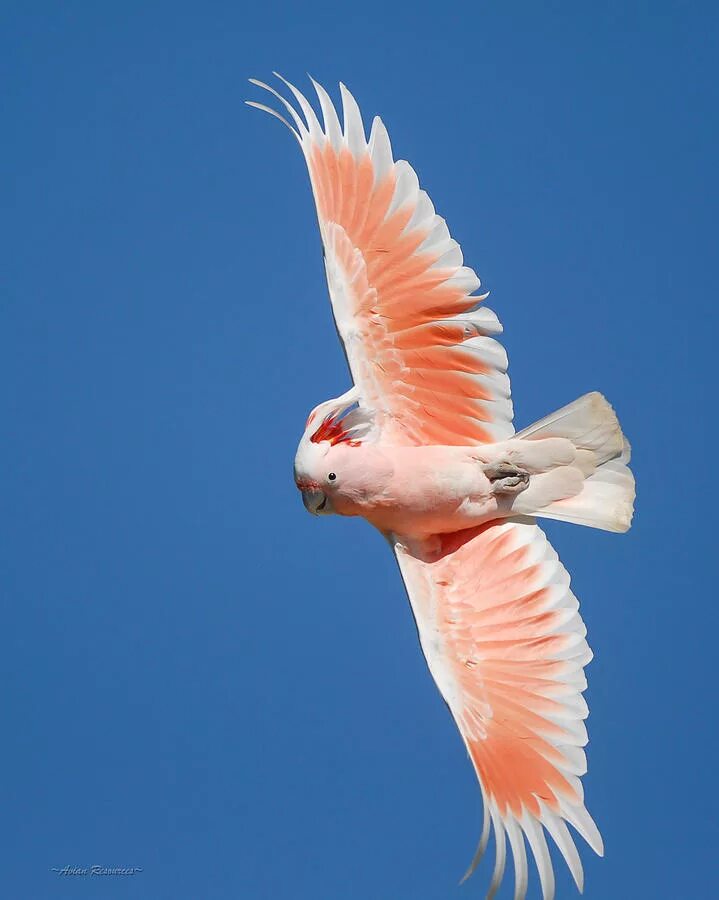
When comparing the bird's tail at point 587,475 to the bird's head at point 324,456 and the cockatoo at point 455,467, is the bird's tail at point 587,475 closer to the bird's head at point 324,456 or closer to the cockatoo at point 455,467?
the cockatoo at point 455,467

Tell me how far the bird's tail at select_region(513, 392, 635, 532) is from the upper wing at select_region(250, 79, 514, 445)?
269 mm

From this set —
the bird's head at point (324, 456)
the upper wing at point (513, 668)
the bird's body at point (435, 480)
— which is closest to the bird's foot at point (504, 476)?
the bird's body at point (435, 480)

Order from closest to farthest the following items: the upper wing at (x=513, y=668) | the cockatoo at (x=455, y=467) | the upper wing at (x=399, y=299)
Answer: the upper wing at (x=513, y=668) < the cockatoo at (x=455, y=467) < the upper wing at (x=399, y=299)

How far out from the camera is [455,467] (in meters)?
5.59

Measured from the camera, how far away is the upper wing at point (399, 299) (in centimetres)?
573

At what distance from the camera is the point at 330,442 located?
5.57 meters

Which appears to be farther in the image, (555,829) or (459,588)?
(459,588)

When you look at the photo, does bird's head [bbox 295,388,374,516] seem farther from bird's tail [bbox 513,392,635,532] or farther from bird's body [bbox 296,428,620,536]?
bird's tail [bbox 513,392,635,532]

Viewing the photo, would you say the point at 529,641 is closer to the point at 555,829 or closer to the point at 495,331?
the point at 555,829

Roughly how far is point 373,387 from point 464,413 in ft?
1.22

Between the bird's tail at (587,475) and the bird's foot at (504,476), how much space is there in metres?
0.05

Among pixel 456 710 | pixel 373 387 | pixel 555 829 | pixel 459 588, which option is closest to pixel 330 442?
pixel 373 387

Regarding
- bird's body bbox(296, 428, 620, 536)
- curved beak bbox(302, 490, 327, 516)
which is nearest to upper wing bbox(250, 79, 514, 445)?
bird's body bbox(296, 428, 620, 536)

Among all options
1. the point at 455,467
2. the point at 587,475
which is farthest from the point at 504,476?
the point at 587,475
